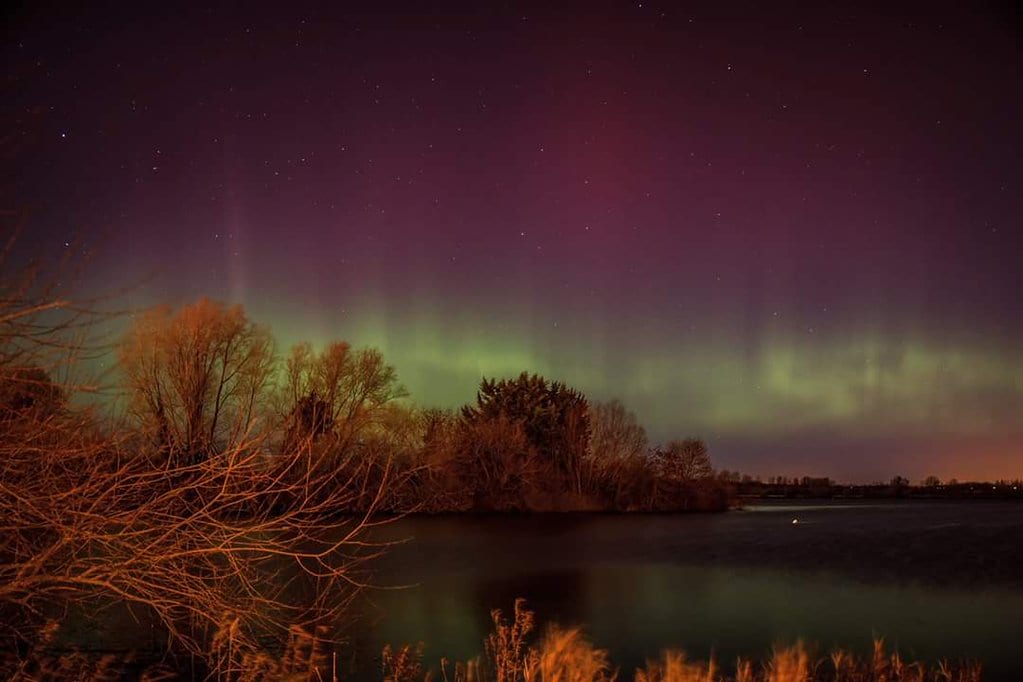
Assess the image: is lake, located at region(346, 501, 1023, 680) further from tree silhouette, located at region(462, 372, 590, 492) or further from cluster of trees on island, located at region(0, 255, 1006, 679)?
tree silhouette, located at region(462, 372, 590, 492)

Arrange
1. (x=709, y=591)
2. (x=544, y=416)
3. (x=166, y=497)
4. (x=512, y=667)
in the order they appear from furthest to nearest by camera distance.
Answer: (x=544, y=416), (x=709, y=591), (x=512, y=667), (x=166, y=497)

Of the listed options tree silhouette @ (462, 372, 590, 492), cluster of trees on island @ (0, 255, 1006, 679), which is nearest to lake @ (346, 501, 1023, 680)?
cluster of trees on island @ (0, 255, 1006, 679)

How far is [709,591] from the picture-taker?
27.6 meters

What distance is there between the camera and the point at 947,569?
108 feet

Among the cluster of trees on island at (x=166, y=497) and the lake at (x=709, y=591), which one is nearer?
the cluster of trees on island at (x=166, y=497)

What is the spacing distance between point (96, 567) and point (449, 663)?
32.7 ft

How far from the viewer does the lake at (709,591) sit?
19156mm

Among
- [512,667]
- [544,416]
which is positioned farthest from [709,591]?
[544,416]

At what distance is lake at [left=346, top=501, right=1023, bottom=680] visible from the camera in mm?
19156

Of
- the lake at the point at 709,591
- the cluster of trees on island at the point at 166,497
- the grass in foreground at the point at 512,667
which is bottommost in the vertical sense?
the lake at the point at 709,591

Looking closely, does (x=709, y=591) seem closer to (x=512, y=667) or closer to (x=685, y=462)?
(x=512, y=667)

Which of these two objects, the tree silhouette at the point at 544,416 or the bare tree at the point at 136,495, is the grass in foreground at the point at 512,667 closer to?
the bare tree at the point at 136,495

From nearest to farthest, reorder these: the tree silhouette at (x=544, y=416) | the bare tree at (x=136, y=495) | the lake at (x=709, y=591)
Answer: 1. the bare tree at (x=136, y=495)
2. the lake at (x=709, y=591)
3. the tree silhouette at (x=544, y=416)

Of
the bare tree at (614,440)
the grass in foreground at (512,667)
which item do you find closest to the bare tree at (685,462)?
the bare tree at (614,440)
